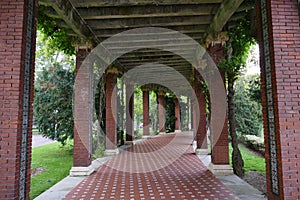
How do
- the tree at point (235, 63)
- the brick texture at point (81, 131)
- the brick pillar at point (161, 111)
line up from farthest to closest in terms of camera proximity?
the brick pillar at point (161, 111) → the brick texture at point (81, 131) → the tree at point (235, 63)

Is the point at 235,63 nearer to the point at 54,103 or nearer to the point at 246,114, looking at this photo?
the point at 54,103

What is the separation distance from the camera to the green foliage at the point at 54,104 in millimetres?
9273

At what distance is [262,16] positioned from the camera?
143 inches

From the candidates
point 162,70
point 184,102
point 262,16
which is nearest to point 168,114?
point 184,102

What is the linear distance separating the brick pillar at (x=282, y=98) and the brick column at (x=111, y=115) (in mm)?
7320

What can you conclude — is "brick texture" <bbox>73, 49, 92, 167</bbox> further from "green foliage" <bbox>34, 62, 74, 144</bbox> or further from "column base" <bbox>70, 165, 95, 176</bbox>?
"green foliage" <bbox>34, 62, 74, 144</bbox>

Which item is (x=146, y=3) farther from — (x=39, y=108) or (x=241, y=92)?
(x=241, y=92)

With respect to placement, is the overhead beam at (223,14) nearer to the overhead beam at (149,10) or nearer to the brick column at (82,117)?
the overhead beam at (149,10)

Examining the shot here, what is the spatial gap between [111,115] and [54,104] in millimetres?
2441

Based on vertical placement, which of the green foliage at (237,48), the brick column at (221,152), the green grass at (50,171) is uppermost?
the green foliage at (237,48)

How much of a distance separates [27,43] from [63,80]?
631 centimetres

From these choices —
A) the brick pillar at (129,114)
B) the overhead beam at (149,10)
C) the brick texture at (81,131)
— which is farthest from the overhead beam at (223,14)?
the brick pillar at (129,114)

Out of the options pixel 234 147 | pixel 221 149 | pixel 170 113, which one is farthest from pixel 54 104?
pixel 170 113

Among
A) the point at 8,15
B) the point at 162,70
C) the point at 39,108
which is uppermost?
the point at 162,70
